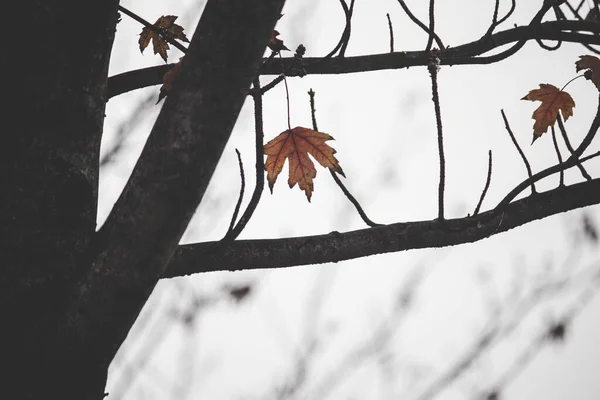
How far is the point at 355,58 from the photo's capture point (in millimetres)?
1457

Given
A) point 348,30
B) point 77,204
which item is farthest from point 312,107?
point 77,204

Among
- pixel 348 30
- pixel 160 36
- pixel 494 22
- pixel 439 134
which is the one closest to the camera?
pixel 439 134

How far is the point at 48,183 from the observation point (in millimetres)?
875

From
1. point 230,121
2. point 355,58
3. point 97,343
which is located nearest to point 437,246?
point 355,58

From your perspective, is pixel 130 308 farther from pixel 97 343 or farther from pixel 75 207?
pixel 75 207

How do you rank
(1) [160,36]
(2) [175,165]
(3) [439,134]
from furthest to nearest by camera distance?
(1) [160,36] < (3) [439,134] < (2) [175,165]

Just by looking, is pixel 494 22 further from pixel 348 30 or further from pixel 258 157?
pixel 258 157

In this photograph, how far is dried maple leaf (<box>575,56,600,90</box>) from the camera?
4.96 feet

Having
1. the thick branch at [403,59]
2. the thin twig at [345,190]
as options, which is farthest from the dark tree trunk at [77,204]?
the thick branch at [403,59]

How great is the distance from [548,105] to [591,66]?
0.20 m

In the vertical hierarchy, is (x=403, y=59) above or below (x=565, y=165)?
above

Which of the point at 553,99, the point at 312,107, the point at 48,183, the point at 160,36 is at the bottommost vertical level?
the point at 48,183

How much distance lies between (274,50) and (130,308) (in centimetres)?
78

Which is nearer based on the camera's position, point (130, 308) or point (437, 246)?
point (130, 308)
